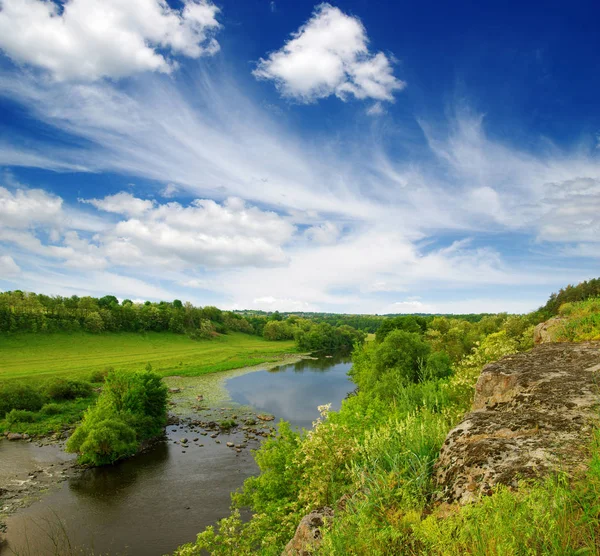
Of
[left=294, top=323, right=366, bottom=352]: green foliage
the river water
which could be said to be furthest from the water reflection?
[left=294, top=323, right=366, bottom=352]: green foliage

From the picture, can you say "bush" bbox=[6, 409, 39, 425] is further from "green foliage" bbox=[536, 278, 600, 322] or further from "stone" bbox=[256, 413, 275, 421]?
"green foliage" bbox=[536, 278, 600, 322]

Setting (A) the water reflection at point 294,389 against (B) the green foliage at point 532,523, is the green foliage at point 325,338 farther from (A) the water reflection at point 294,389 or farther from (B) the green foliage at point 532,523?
(B) the green foliage at point 532,523

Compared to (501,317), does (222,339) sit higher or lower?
lower

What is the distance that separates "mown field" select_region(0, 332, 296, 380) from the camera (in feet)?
222

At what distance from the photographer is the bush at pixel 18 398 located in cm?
4241

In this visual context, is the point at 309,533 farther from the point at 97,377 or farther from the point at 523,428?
the point at 97,377

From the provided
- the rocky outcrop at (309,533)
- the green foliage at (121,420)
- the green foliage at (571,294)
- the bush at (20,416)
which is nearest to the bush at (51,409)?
the bush at (20,416)

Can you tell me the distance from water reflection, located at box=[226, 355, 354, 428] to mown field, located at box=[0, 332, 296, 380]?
47.1ft

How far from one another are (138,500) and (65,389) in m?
32.7

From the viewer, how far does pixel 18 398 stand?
1708 inches

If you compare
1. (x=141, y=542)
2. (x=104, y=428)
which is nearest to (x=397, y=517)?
(x=141, y=542)

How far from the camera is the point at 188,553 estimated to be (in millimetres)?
12555

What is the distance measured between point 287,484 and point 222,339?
12228 cm

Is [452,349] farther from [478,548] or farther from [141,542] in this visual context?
[478,548]
